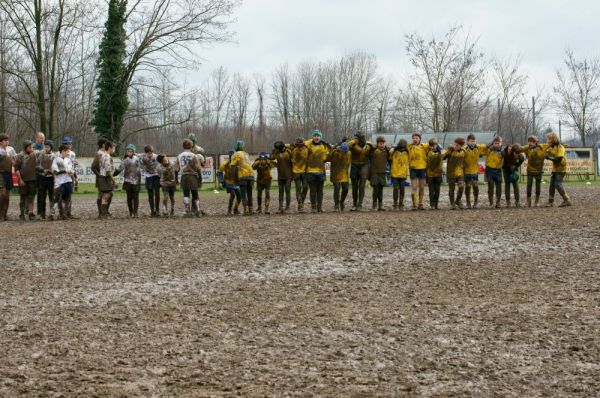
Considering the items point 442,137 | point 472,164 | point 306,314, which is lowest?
point 306,314

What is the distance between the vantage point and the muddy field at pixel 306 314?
17.9 ft

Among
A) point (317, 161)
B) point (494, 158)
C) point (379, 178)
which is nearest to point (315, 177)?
point (317, 161)

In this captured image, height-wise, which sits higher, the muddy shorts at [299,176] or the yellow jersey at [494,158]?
the yellow jersey at [494,158]

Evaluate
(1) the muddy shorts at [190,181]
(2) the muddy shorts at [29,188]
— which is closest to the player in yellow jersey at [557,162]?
(1) the muddy shorts at [190,181]

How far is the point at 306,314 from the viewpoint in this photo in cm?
756

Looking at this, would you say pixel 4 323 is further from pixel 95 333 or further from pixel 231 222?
pixel 231 222

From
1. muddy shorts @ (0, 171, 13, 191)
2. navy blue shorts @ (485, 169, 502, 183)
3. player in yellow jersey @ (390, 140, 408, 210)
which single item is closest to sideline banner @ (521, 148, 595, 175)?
navy blue shorts @ (485, 169, 502, 183)

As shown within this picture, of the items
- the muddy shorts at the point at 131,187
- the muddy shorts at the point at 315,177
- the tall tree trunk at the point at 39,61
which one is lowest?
the muddy shorts at the point at 131,187

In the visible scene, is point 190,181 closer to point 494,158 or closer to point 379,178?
point 379,178

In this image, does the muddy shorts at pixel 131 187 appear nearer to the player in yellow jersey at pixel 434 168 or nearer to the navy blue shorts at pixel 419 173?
the navy blue shorts at pixel 419 173

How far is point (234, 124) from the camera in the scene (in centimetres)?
8656

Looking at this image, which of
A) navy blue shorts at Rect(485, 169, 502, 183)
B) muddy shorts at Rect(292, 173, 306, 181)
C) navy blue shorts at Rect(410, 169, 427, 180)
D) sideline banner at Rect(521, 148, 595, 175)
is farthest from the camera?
sideline banner at Rect(521, 148, 595, 175)

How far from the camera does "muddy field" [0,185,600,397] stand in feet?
17.9

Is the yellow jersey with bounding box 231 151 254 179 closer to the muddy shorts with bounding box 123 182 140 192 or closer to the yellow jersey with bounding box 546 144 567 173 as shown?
the muddy shorts with bounding box 123 182 140 192
